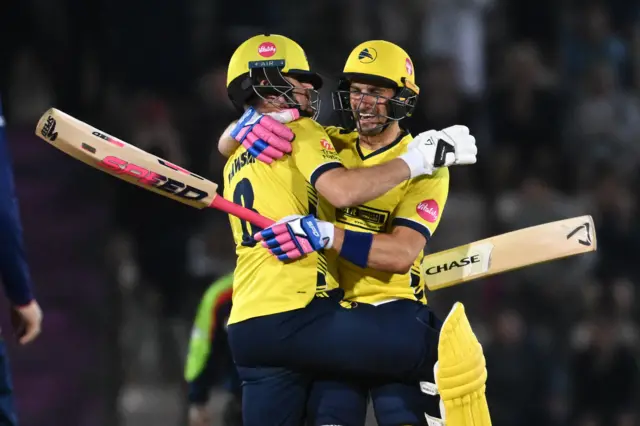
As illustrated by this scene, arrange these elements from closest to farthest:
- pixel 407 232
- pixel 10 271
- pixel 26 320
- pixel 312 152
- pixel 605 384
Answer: pixel 10 271
pixel 26 320
pixel 312 152
pixel 407 232
pixel 605 384

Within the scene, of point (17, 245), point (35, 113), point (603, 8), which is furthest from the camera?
point (603, 8)

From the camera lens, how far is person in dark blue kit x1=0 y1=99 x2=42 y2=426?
312 cm

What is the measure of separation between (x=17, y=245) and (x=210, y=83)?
10.9 ft

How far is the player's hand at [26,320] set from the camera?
3.35 m

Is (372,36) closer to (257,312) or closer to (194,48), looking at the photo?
(194,48)

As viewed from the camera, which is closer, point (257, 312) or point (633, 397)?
point (257, 312)

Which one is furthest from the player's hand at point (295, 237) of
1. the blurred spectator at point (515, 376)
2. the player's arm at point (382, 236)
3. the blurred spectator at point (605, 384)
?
the blurred spectator at point (605, 384)

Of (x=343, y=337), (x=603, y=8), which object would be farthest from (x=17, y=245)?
(x=603, y=8)

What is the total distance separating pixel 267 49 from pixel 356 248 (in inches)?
29.6

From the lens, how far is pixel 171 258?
20.5 feet

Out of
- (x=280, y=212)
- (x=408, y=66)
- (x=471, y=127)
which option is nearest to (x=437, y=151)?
(x=408, y=66)

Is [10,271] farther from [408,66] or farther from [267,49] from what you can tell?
[408,66]

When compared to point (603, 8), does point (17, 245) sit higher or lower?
lower

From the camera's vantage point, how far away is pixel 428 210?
12.0 feet
